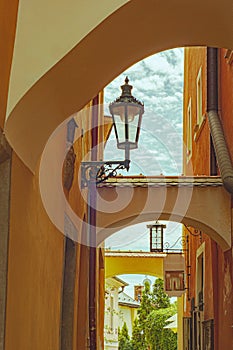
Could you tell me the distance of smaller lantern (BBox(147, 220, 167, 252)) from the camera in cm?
1798

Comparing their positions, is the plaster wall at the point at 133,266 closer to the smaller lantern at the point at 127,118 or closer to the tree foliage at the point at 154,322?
the tree foliage at the point at 154,322

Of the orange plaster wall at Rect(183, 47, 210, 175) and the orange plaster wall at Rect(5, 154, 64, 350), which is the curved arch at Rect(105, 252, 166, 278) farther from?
the orange plaster wall at Rect(5, 154, 64, 350)

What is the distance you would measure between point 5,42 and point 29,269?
155cm

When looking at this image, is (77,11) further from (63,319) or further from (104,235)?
(104,235)

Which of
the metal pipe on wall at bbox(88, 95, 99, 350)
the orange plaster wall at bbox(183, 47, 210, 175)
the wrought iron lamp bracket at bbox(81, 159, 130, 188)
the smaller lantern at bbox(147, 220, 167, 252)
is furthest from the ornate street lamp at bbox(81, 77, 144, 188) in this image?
the smaller lantern at bbox(147, 220, 167, 252)

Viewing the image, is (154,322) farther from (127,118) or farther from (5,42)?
(5,42)

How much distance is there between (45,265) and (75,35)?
6.97 feet

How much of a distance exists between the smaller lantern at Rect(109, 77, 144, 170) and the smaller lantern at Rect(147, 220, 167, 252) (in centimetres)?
1078

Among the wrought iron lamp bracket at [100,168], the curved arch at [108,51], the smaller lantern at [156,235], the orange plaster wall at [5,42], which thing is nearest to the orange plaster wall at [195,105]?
the smaller lantern at [156,235]

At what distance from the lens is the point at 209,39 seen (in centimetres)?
489

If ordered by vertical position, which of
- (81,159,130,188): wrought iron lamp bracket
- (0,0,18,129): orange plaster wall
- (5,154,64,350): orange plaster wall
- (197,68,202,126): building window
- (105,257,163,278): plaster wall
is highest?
(197,68,202,126): building window

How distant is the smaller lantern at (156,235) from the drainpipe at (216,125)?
618cm

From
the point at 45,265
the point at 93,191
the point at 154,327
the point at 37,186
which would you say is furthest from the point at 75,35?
the point at 154,327

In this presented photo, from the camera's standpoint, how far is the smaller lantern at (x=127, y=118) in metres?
6.94
